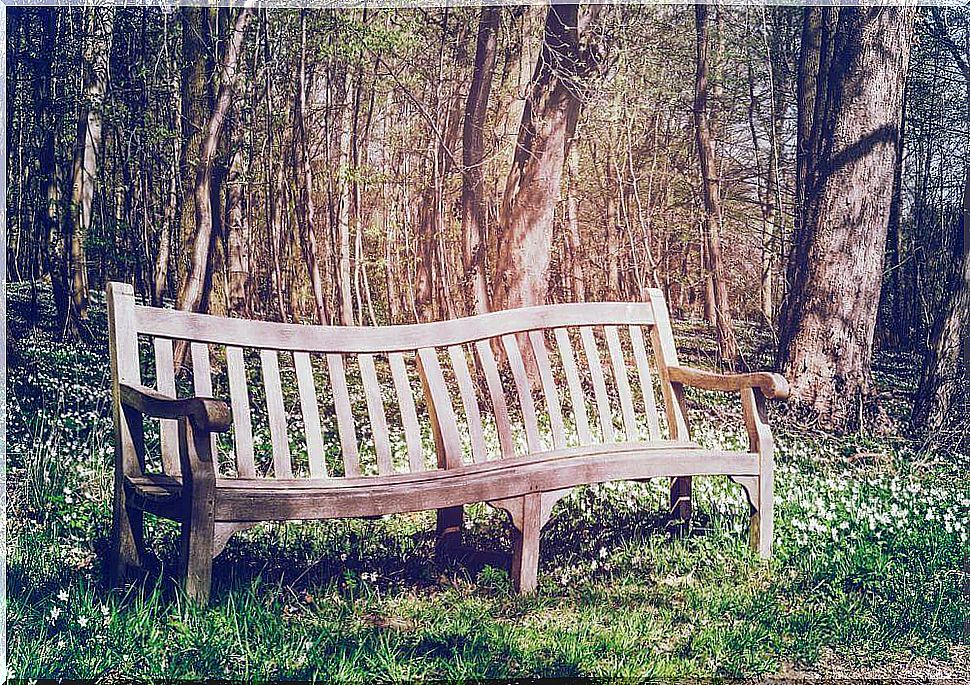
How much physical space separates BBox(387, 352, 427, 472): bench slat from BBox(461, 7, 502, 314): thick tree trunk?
0.31 meters

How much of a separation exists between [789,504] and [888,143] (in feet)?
4.26

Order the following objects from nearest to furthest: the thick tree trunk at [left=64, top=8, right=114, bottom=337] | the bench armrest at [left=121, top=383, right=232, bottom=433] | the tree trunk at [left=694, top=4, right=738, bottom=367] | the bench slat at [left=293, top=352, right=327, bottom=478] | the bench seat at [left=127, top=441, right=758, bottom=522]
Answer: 1. the bench armrest at [left=121, top=383, right=232, bottom=433]
2. the bench seat at [left=127, top=441, right=758, bottom=522]
3. the bench slat at [left=293, top=352, right=327, bottom=478]
4. the thick tree trunk at [left=64, top=8, right=114, bottom=337]
5. the tree trunk at [left=694, top=4, right=738, bottom=367]

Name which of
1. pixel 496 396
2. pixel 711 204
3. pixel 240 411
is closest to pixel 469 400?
pixel 496 396

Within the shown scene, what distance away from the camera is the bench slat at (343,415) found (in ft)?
9.92

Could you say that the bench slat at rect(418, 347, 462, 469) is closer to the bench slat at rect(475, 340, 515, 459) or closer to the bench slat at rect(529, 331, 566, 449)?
the bench slat at rect(475, 340, 515, 459)

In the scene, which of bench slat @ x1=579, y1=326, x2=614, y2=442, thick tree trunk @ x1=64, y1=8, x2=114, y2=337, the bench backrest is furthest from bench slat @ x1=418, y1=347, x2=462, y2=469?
thick tree trunk @ x1=64, y1=8, x2=114, y2=337

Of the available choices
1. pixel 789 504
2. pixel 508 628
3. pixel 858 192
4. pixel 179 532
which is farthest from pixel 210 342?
pixel 858 192

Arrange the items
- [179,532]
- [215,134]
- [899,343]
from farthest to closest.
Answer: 1. [899,343]
2. [215,134]
3. [179,532]

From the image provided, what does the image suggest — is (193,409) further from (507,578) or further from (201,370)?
(507,578)

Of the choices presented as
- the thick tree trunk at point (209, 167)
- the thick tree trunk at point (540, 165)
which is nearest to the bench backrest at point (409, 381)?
the thick tree trunk at point (540, 165)

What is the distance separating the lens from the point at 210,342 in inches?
117

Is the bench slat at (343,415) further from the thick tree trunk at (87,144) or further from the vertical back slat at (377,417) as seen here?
the thick tree trunk at (87,144)

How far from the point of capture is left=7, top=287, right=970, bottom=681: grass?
301cm

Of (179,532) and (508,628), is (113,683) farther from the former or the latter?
(508,628)
